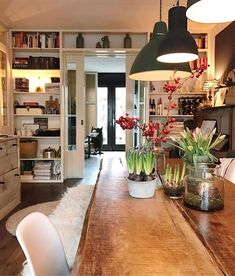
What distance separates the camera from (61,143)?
5.29 metres

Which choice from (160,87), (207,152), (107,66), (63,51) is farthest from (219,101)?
(107,66)

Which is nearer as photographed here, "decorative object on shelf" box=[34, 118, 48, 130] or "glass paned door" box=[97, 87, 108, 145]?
"decorative object on shelf" box=[34, 118, 48, 130]

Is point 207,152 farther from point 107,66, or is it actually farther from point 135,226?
point 107,66

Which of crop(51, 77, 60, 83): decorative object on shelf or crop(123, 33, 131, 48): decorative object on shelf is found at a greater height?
crop(123, 33, 131, 48): decorative object on shelf

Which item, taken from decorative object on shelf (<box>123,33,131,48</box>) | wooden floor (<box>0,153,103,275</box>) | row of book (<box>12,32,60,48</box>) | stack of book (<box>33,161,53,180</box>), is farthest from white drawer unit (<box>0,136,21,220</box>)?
decorative object on shelf (<box>123,33,131,48</box>)

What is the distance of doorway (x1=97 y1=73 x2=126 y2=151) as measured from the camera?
32.5 feet

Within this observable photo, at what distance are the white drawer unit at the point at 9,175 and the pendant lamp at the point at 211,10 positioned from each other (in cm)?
265

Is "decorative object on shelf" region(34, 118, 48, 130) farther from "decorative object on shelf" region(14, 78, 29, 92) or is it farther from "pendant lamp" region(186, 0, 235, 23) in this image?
"pendant lamp" region(186, 0, 235, 23)

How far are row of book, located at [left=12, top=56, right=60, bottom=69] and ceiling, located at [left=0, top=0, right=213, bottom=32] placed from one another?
0.53 metres

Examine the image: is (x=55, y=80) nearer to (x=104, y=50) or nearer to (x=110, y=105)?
(x=104, y=50)

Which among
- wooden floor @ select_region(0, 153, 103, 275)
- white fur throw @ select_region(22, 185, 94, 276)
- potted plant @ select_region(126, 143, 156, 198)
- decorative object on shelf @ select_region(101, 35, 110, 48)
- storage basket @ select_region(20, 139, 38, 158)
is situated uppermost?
decorative object on shelf @ select_region(101, 35, 110, 48)

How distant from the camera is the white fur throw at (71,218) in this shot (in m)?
1.64

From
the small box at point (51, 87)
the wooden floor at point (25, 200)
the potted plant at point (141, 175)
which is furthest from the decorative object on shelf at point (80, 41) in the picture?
the potted plant at point (141, 175)

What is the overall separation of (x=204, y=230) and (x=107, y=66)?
7.96m
